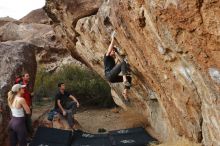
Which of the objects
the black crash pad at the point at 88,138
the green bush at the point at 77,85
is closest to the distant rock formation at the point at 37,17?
the green bush at the point at 77,85

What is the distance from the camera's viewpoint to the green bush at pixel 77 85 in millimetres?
23062

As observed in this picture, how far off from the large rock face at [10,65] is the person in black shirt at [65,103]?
65.1 inches

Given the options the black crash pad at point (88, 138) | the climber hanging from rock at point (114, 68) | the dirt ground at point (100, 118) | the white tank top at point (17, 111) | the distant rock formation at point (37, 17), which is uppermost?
the distant rock formation at point (37, 17)

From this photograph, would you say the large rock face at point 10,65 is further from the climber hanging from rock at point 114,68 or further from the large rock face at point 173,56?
the climber hanging from rock at point 114,68

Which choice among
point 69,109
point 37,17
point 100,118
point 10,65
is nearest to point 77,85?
point 100,118

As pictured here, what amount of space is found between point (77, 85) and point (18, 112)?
12.9 meters

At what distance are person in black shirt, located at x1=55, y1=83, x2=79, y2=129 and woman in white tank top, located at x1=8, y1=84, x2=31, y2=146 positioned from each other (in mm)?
3677

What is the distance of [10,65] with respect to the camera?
51.0ft

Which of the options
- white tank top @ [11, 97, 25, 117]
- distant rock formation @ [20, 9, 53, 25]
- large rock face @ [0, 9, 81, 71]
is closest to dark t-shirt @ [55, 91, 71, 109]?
white tank top @ [11, 97, 25, 117]

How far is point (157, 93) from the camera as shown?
12.0 metres

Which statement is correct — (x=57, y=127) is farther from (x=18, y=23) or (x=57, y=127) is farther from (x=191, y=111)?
(x=18, y=23)

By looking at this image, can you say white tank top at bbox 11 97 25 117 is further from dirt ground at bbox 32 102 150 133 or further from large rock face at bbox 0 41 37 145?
dirt ground at bbox 32 102 150 133

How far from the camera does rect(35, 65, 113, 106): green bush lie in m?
23.1

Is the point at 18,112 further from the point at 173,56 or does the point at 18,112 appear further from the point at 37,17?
the point at 37,17
